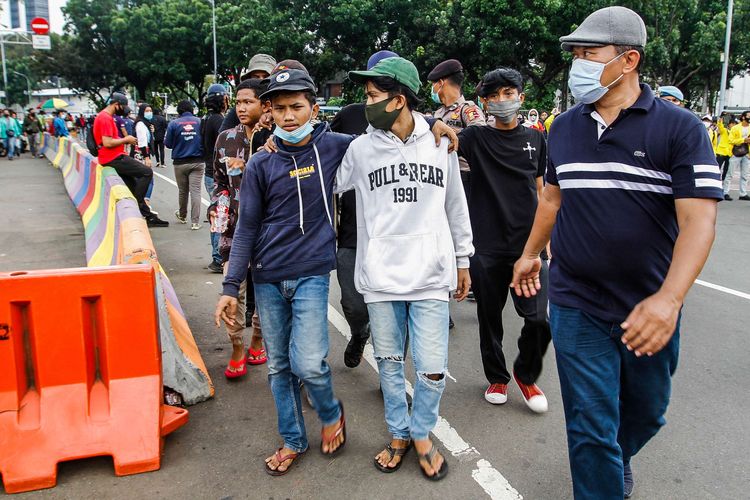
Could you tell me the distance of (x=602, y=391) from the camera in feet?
8.18

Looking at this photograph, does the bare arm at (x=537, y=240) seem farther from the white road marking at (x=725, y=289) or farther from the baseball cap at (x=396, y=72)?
the white road marking at (x=725, y=289)

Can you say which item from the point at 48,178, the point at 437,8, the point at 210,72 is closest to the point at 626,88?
the point at 48,178

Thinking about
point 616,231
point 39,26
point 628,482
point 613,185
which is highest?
point 39,26

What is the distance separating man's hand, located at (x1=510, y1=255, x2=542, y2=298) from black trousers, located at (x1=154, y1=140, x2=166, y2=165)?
58.1 feet

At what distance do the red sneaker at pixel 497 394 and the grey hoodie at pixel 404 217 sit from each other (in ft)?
3.86

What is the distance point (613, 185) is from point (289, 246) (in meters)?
1.54

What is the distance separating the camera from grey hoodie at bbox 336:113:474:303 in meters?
3.07

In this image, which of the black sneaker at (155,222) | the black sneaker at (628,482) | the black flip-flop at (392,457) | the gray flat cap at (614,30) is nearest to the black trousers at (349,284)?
the black flip-flop at (392,457)

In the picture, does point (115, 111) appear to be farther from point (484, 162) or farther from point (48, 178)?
point (48, 178)

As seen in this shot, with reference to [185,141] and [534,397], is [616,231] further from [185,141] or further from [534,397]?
[185,141]

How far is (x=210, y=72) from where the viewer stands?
45875 millimetres

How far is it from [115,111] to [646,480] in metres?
8.74

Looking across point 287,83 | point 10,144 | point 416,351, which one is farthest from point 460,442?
point 10,144

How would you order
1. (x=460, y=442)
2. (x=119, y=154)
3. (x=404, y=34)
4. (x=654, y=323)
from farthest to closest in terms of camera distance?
(x=404, y=34) < (x=119, y=154) < (x=460, y=442) < (x=654, y=323)
